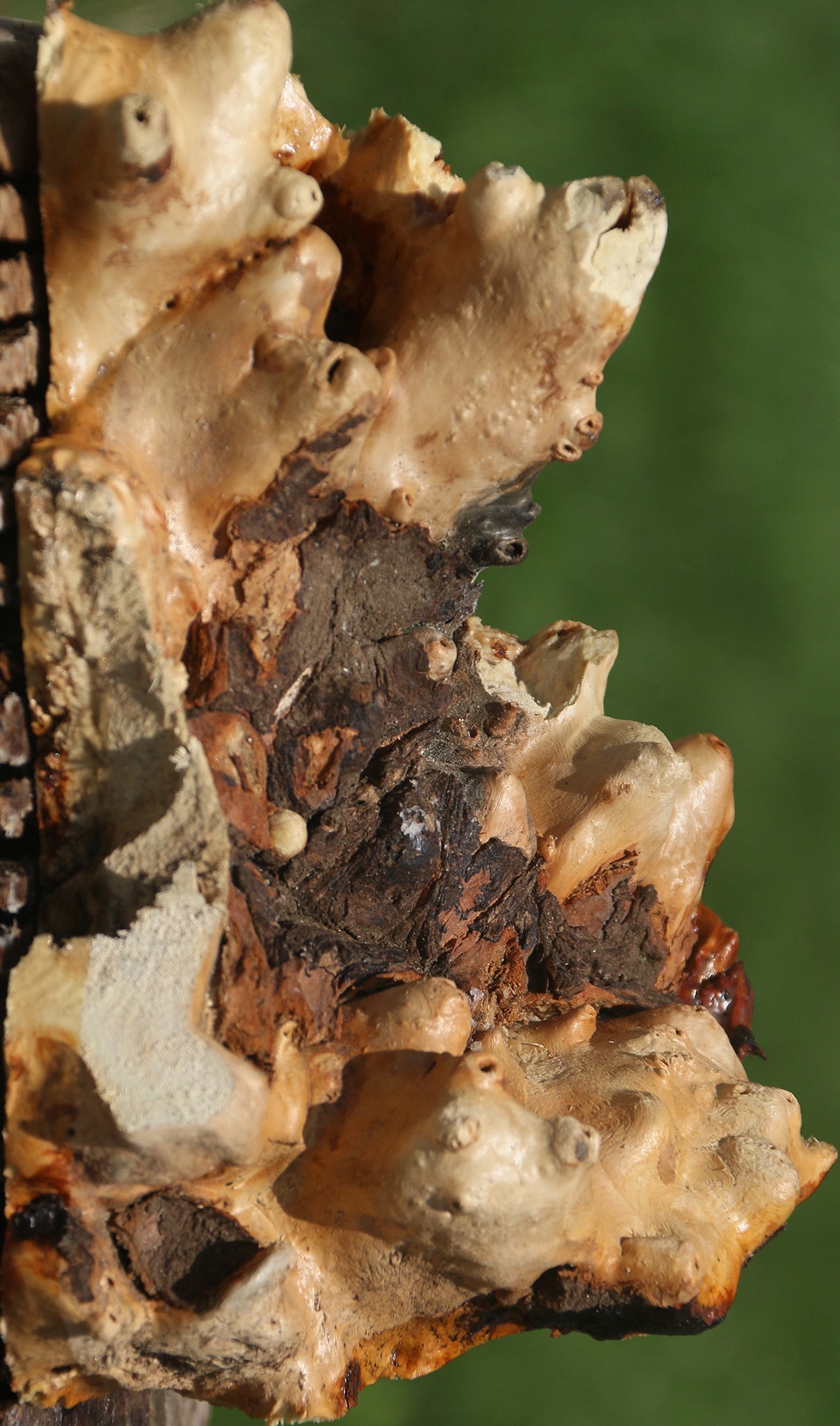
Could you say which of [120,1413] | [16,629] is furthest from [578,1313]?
[16,629]

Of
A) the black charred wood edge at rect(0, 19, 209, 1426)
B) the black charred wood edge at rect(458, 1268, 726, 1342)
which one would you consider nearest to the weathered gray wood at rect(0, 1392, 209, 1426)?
the black charred wood edge at rect(0, 19, 209, 1426)

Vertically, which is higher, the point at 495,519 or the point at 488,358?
the point at 488,358

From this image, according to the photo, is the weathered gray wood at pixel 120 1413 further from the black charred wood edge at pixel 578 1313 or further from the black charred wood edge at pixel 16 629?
the black charred wood edge at pixel 578 1313

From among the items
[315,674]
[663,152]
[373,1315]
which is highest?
[663,152]

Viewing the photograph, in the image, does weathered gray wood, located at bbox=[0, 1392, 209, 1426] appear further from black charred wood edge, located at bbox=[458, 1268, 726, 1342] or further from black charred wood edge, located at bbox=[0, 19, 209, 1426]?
black charred wood edge, located at bbox=[458, 1268, 726, 1342]

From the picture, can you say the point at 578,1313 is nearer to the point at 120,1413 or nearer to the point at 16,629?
the point at 120,1413

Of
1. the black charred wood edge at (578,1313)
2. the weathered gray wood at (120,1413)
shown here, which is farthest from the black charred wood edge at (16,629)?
the black charred wood edge at (578,1313)

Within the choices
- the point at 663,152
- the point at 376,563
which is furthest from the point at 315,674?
the point at 663,152

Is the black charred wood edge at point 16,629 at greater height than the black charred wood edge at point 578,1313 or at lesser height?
greater

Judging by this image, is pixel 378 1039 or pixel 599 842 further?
pixel 599 842

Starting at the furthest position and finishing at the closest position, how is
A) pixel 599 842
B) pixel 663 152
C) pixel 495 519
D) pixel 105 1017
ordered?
pixel 663 152
pixel 599 842
pixel 495 519
pixel 105 1017

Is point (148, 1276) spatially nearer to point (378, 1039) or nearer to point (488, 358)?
point (378, 1039)
